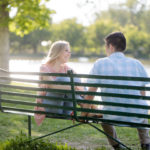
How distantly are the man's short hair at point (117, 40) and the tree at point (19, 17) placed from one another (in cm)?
Answer: 988

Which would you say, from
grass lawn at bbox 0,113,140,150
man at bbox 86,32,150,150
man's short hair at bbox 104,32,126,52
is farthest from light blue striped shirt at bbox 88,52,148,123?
grass lawn at bbox 0,113,140,150

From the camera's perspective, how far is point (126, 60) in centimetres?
361

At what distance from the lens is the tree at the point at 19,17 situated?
13.7 meters

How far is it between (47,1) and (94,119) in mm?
11463

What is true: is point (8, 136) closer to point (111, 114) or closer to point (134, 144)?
point (134, 144)

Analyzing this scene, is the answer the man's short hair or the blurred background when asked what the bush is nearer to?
the man's short hair

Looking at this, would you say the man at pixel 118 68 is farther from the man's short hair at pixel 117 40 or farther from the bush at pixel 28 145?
the bush at pixel 28 145

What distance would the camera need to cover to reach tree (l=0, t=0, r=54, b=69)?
13656 mm

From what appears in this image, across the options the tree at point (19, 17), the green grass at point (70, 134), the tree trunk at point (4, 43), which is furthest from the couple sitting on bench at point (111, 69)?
the tree trunk at point (4, 43)

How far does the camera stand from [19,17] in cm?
1448

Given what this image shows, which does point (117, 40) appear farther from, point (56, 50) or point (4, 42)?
point (4, 42)

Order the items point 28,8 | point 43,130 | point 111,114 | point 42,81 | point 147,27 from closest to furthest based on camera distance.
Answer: point 111,114 → point 42,81 → point 43,130 → point 28,8 → point 147,27

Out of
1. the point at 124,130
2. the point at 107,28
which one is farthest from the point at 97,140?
the point at 107,28

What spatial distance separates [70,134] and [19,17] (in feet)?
33.0
